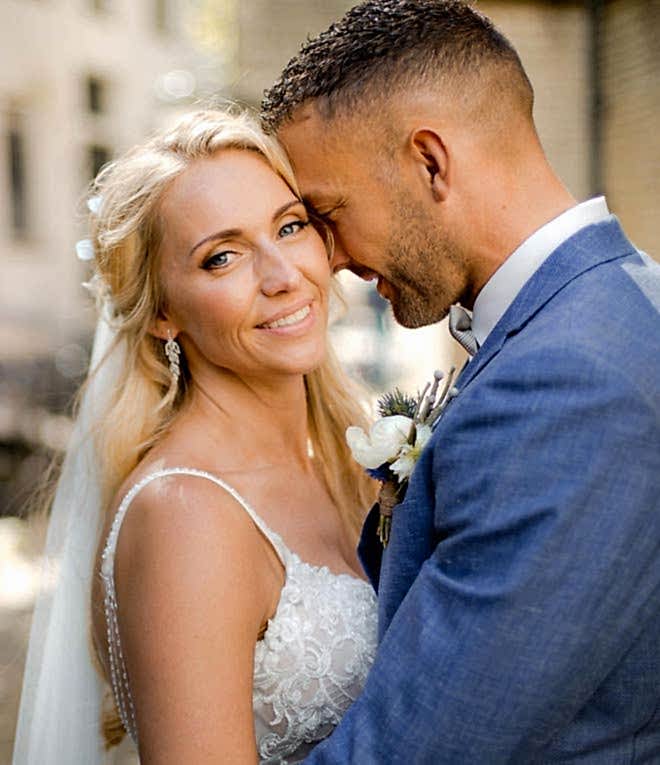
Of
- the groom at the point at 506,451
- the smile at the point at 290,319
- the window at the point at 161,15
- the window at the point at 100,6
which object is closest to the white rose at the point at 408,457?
the groom at the point at 506,451

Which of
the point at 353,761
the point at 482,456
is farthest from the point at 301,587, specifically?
the point at 482,456

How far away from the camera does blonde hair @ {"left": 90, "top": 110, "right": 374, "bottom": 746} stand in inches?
90.0

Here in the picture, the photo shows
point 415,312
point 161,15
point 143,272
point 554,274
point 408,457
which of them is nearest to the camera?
point 554,274

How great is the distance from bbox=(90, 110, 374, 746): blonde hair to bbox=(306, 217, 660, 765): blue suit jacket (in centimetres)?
95

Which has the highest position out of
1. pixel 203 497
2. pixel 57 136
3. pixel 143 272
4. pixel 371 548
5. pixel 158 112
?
pixel 143 272

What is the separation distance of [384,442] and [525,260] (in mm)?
453

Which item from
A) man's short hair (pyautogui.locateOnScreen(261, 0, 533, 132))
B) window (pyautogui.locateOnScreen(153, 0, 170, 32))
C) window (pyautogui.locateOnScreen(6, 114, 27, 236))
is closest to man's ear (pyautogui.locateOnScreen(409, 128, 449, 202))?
man's short hair (pyautogui.locateOnScreen(261, 0, 533, 132))

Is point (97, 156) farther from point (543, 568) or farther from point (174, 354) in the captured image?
point (543, 568)

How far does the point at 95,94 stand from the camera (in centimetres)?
1404

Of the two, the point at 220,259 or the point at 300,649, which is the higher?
the point at 220,259

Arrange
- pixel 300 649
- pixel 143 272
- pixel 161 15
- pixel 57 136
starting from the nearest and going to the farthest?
1. pixel 300 649
2. pixel 143 272
3. pixel 57 136
4. pixel 161 15

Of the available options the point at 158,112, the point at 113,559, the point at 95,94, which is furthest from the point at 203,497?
the point at 158,112

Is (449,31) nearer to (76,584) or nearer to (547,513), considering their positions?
(547,513)

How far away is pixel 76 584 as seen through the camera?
267cm
